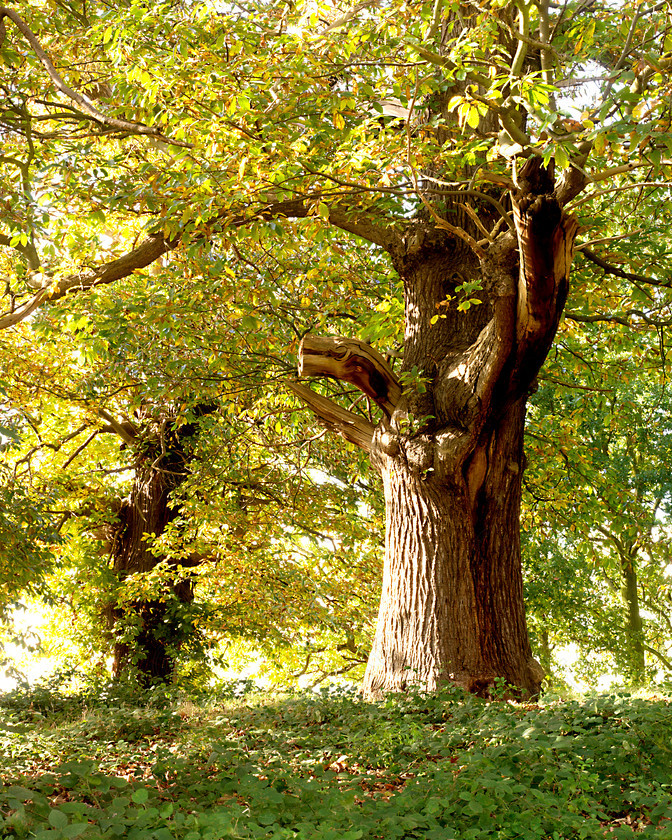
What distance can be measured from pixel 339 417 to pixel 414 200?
2.54 m

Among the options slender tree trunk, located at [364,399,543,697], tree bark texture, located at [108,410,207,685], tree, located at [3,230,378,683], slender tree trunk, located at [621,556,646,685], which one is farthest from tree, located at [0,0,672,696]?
slender tree trunk, located at [621,556,646,685]

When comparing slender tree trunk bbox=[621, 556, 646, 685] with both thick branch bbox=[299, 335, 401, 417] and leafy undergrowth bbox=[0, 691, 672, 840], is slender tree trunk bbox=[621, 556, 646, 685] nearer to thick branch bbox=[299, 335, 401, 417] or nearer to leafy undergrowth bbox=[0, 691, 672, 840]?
thick branch bbox=[299, 335, 401, 417]

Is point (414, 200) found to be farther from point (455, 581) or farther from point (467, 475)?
point (455, 581)

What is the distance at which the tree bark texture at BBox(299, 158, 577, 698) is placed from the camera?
6.28 meters

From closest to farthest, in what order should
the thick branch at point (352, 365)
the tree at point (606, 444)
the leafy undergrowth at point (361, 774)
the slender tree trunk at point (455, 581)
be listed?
the leafy undergrowth at point (361, 774) → the slender tree trunk at point (455, 581) → the thick branch at point (352, 365) → the tree at point (606, 444)

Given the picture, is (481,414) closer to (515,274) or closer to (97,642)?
(515,274)

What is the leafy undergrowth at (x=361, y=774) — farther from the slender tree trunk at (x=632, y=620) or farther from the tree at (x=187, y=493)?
the slender tree trunk at (x=632, y=620)

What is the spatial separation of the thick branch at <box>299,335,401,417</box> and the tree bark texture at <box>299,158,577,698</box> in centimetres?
2

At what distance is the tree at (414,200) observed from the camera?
5988 mm

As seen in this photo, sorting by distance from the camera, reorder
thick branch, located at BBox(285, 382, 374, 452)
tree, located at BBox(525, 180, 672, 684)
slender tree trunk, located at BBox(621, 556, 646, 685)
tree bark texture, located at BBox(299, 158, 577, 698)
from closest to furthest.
Answer: tree bark texture, located at BBox(299, 158, 577, 698), thick branch, located at BBox(285, 382, 374, 452), tree, located at BBox(525, 180, 672, 684), slender tree trunk, located at BBox(621, 556, 646, 685)

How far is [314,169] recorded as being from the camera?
6.91m

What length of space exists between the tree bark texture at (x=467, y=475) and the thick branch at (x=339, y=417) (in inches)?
9.8

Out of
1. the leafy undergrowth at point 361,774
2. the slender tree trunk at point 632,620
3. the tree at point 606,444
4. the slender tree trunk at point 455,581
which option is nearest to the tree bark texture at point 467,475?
the slender tree trunk at point 455,581

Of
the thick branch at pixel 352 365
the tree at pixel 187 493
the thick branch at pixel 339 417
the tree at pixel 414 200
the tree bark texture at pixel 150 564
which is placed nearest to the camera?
the tree at pixel 414 200
